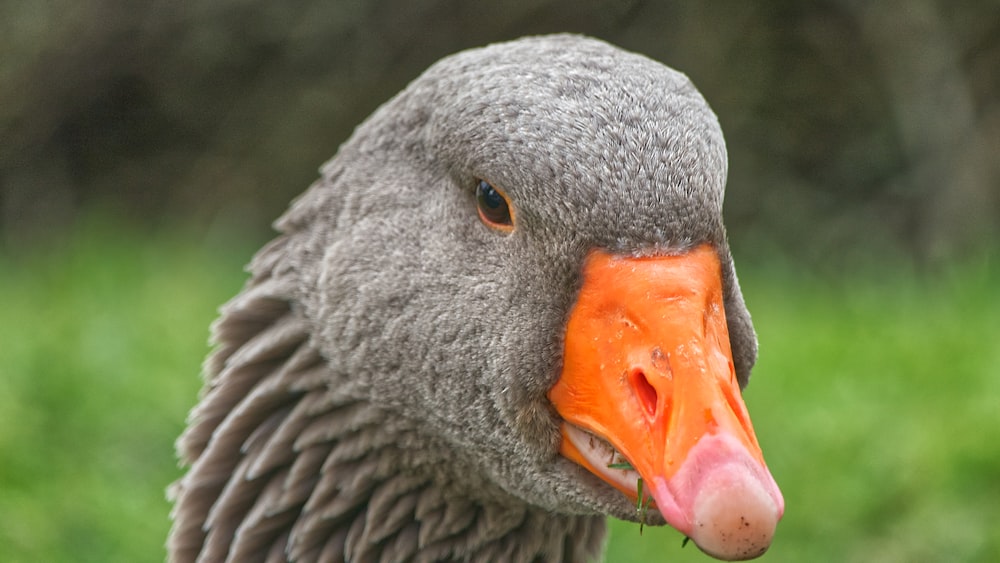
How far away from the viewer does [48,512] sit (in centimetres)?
548

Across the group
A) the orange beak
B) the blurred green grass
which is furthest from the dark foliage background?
the orange beak

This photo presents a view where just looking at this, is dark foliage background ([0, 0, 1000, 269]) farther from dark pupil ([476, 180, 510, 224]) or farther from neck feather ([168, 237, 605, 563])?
dark pupil ([476, 180, 510, 224])

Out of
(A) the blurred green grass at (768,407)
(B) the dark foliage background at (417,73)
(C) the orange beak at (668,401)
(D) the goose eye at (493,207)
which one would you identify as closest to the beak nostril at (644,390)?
(C) the orange beak at (668,401)

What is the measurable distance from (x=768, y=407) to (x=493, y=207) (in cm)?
404

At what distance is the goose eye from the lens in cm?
317

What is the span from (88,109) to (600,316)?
9.30 metres

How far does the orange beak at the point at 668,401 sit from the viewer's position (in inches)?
98.9

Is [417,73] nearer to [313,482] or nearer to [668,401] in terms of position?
[313,482]

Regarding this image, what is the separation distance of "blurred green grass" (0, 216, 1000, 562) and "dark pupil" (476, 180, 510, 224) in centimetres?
307

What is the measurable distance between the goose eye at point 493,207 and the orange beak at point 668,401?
1.07ft

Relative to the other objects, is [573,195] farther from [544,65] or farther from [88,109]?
[88,109]

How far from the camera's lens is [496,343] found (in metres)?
3.10

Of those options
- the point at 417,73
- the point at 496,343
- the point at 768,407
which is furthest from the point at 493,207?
the point at 417,73

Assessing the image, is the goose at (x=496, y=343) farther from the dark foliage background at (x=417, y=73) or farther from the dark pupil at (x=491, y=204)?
the dark foliage background at (x=417, y=73)
